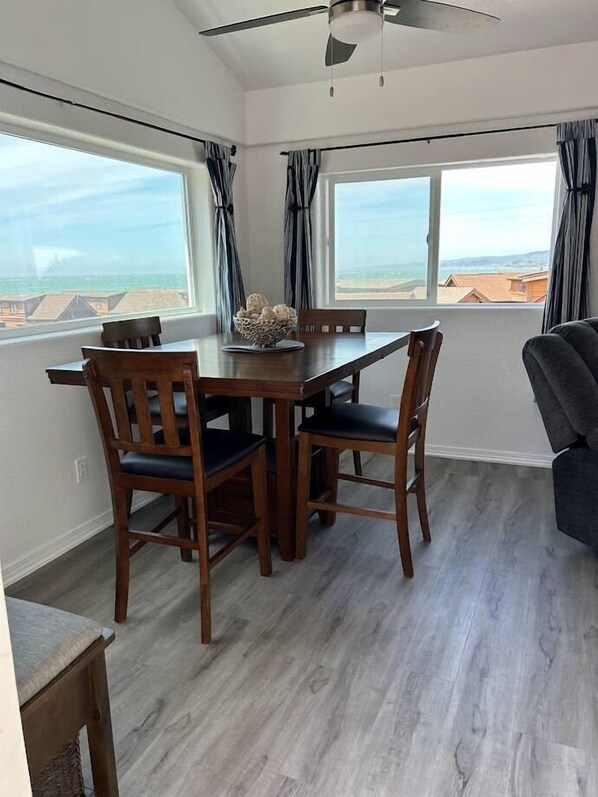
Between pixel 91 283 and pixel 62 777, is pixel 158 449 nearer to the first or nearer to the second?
pixel 62 777

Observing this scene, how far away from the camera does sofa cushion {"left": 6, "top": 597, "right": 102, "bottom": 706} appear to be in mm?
993

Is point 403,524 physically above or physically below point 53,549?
above

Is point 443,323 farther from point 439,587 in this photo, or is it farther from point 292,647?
point 292,647

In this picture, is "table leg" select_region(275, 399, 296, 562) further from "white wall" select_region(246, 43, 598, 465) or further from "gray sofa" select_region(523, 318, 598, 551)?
"white wall" select_region(246, 43, 598, 465)

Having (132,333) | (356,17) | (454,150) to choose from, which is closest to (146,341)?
(132,333)

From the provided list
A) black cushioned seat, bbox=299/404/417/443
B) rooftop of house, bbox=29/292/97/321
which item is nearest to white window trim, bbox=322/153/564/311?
black cushioned seat, bbox=299/404/417/443

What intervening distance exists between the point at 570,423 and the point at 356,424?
37.5 inches

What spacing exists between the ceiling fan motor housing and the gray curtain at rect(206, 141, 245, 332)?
182 cm

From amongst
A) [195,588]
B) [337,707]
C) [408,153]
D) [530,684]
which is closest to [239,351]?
[195,588]

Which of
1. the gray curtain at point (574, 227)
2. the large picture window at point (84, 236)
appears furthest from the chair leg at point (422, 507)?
the large picture window at point (84, 236)

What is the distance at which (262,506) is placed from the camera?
233cm

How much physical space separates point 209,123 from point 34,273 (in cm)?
165

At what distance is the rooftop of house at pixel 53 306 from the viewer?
8.72 ft

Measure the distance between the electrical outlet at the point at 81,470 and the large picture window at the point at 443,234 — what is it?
7.14ft
